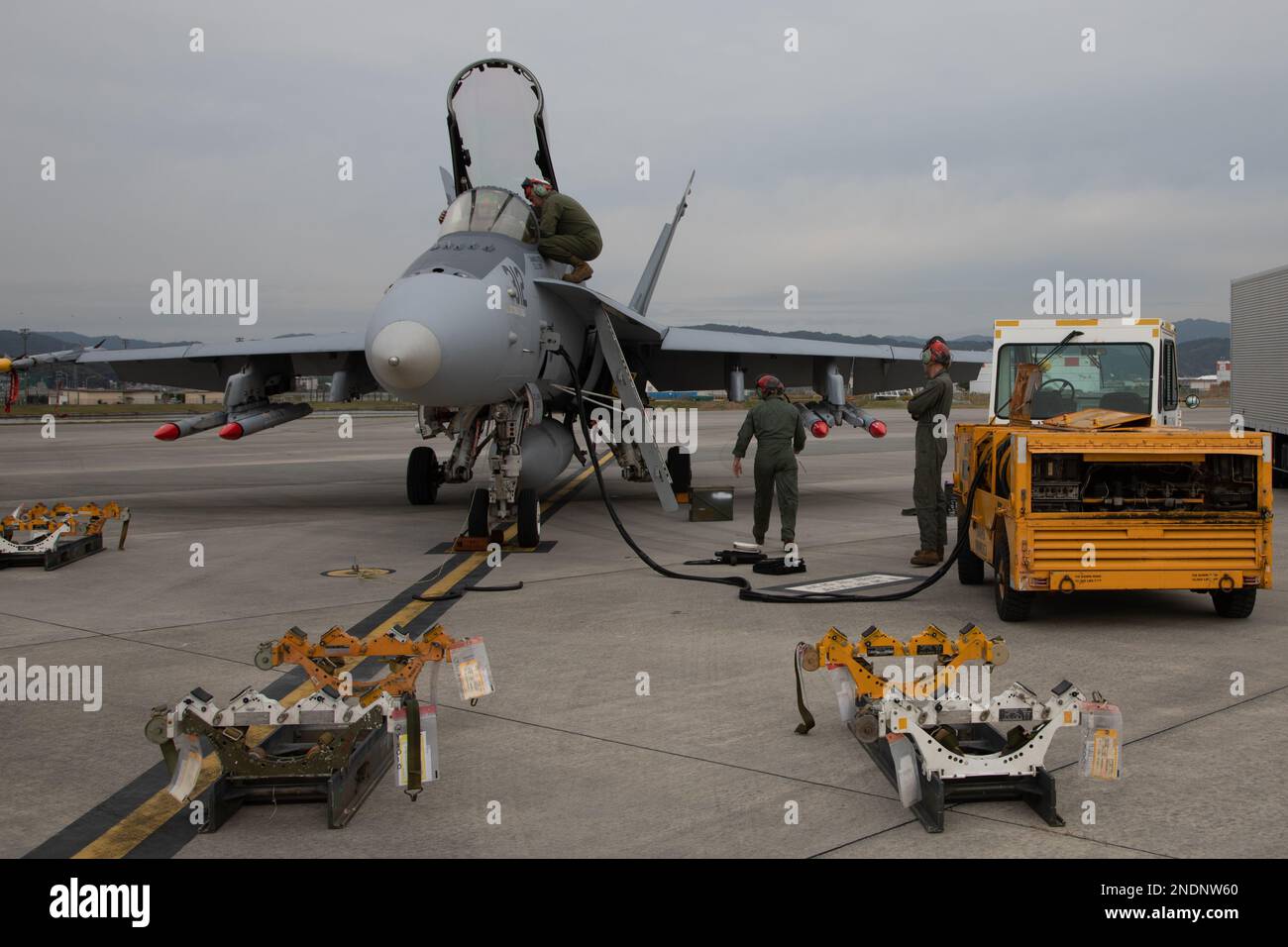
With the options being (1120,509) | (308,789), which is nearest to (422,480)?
(1120,509)

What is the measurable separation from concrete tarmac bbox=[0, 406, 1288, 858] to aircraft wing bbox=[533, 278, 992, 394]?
140 inches

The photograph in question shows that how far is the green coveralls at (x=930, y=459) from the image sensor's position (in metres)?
11.1

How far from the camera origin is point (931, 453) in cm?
1100

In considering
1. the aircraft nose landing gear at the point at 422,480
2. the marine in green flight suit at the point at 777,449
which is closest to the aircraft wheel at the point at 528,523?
the marine in green flight suit at the point at 777,449

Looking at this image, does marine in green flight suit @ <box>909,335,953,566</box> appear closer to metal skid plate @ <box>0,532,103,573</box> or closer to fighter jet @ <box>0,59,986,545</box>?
fighter jet @ <box>0,59,986,545</box>

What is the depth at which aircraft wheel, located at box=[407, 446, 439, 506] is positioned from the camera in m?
17.5

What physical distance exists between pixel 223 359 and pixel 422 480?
406 cm

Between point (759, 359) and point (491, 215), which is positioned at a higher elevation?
point (491, 215)

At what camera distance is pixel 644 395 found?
59.1 feet

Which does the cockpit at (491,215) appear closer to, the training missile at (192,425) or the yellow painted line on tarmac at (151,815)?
the training missile at (192,425)

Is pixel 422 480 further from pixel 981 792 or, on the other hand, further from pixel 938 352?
pixel 981 792

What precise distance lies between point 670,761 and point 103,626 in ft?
17.9

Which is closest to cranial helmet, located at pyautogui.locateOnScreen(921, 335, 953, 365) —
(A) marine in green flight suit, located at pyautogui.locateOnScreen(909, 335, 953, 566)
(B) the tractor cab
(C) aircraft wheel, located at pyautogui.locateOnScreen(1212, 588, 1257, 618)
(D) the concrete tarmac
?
(A) marine in green flight suit, located at pyautogui.locateOnScreen(909, 335, 953, 566)

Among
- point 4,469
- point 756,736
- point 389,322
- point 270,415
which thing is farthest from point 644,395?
point 4,469
